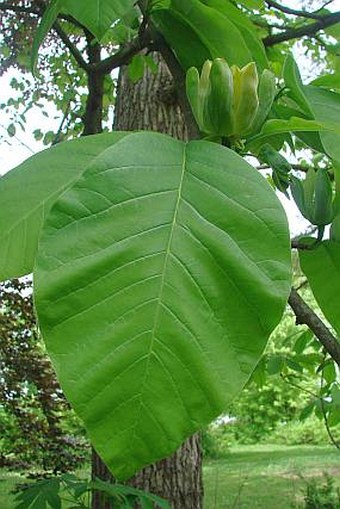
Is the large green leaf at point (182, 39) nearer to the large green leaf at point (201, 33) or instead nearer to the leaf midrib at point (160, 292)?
the large green leaf at point (201, 33)

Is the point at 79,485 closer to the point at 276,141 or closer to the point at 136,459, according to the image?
the point at 276,141

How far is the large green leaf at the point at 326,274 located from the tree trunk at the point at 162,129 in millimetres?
1587

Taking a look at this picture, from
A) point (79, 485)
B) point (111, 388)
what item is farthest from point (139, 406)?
point (79, 485)

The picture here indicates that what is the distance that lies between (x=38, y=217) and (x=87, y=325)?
0.17 meters

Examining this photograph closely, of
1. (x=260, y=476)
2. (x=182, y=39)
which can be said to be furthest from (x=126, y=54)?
(x=260, y=476)

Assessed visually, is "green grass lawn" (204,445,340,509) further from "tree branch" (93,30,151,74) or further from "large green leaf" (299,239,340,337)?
"large green leaf" (299,239,340,337)

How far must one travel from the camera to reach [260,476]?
7.43 metres

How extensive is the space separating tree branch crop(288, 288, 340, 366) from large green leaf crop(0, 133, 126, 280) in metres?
0.32

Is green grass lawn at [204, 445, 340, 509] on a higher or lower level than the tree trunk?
lower

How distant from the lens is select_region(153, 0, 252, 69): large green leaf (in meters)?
0.70

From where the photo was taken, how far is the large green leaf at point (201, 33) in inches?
27.7

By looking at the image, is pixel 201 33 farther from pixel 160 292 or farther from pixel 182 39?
pixel 160 292

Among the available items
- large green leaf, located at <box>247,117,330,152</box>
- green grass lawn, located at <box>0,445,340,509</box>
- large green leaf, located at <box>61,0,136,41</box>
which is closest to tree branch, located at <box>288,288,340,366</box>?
large green leaf, located at <box>247,117,330,152</box>

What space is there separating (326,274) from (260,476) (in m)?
7.15
